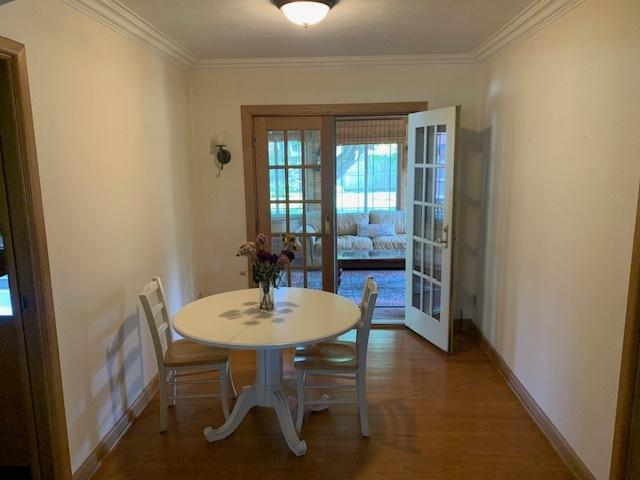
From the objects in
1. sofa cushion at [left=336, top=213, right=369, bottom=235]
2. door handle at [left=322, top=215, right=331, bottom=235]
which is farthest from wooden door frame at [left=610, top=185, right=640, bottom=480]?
sofa cushion at [left=336, top=213, right=369, bottom=235]

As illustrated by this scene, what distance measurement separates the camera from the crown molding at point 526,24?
2433 millimetres

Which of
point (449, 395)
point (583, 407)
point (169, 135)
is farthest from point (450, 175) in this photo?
point (169, 135)

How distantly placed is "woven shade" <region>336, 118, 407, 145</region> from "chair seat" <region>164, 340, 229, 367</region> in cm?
571

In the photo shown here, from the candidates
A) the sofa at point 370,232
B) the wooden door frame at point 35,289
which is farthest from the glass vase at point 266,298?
the sofa at point 370,232

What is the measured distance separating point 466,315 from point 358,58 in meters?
2.48

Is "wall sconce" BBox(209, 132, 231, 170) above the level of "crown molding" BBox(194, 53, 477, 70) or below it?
below

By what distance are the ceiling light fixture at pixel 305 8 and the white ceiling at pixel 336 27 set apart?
11cm

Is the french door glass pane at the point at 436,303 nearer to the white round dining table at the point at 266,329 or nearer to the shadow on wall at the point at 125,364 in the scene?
the white round dining table at the point at 266,329

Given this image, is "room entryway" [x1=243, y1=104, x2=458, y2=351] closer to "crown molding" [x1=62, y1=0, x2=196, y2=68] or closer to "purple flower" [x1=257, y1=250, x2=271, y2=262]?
"crown molding" [x1=62, y1=0, x2=196, y2=68]

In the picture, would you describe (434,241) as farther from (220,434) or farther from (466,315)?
(220,434)

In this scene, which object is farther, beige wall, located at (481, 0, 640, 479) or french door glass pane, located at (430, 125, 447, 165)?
french door glass pane, located at (430, 125, 447, 165)

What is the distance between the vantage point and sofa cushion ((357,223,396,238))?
744 cm

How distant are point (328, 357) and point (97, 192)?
156 cm

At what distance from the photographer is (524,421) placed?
2.74 m
